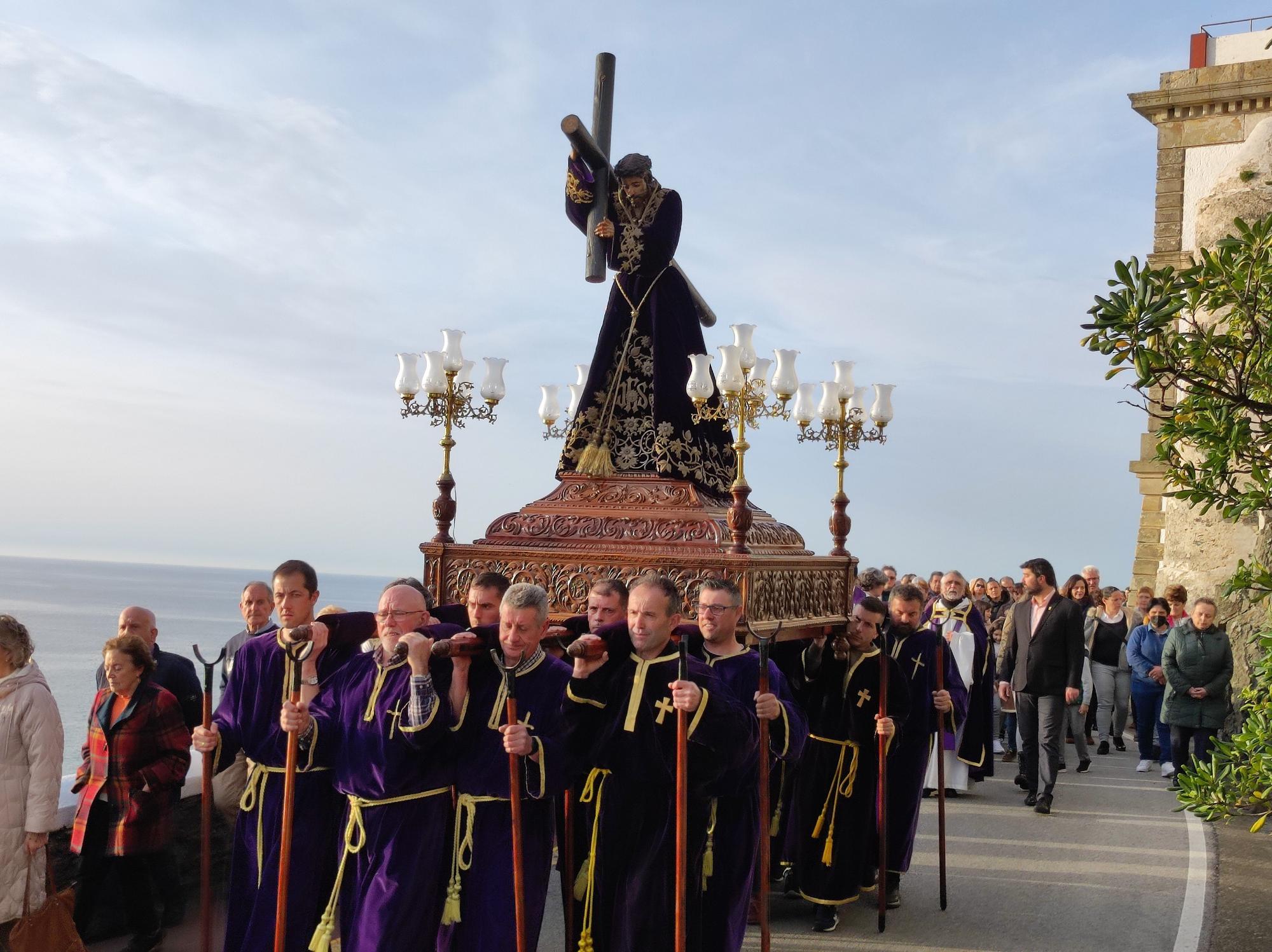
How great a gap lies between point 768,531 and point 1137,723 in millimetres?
6506

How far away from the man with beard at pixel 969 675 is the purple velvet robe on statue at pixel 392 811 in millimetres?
6282

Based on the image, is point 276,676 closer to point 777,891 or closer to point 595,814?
point 595,814

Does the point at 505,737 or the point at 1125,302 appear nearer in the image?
the point at 1125,302

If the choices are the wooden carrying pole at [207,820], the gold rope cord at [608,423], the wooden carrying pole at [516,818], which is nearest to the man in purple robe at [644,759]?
the wooden carrying pole at [516,818]

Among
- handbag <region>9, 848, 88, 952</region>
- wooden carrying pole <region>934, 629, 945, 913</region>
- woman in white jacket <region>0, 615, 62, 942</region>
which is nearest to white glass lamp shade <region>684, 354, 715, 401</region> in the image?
wooden carrying pole <region>934, 629, 945, 913</region>

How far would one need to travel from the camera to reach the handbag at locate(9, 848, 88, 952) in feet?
16.6

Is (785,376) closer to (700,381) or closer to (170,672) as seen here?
(700,381)

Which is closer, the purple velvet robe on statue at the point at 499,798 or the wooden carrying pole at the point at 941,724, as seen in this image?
the purple velvet robe on statue at the point at 499,798

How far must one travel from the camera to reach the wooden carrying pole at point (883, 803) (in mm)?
6797

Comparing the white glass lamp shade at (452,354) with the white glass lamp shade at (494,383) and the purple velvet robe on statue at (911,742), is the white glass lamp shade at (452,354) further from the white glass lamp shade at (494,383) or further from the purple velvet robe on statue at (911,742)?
the purple velvet robe on statue at (911,742)

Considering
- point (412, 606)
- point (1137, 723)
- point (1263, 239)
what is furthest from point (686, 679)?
point (1137, 723)

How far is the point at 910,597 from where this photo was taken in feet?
24.2

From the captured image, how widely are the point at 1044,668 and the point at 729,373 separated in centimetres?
423

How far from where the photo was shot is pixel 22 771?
5.14 m
